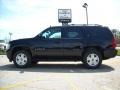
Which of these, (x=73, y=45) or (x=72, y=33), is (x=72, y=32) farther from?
(x=73, y=45)

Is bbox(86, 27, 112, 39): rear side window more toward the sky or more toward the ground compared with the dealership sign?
more toward the ground

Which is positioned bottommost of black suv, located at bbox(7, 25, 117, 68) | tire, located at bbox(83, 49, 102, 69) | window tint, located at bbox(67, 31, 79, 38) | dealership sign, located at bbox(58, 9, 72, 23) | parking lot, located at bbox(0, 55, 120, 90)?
parking lot, located at bbox(0, 55, 120, 90)

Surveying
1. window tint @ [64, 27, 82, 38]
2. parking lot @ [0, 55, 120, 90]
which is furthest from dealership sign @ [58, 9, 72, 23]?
parking lot @ [0, 55, 120, 90]

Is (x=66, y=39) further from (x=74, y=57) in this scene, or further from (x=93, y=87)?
(x=93, y=87)

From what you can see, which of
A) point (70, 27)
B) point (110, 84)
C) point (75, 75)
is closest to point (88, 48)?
point (70, 27)

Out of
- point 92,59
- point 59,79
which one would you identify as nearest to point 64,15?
point 92,59

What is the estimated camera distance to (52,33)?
550 inches

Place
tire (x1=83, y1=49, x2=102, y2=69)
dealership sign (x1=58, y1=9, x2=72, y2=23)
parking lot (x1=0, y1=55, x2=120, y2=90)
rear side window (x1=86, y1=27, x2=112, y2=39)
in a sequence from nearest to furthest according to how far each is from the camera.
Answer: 1. parking lot (x1=0, y1=55, x2=120, y2=90)
2. tire (x1=83, y1=49, x2=102, y2=69)
3. rear side window (x1=86, y1=27, x2=112, y2=39)
4. dealership sign (x1=58, y1=9, x2=72, y2=23)

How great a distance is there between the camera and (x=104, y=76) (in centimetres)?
1149

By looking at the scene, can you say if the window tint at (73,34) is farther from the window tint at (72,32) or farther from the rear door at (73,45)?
the rear door at (73,45)

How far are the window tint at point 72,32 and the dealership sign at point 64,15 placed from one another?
30517 mm

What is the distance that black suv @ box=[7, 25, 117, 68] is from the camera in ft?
45.0

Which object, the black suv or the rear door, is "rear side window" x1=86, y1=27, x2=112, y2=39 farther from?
the rear door

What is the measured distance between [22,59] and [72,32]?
2378 mm
